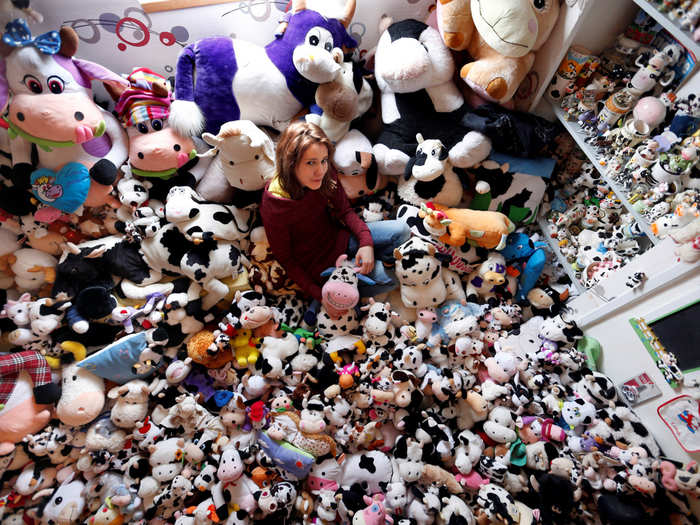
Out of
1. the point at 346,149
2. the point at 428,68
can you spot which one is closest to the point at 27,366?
the point at 346,149

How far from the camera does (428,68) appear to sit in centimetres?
162

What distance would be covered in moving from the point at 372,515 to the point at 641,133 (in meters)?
1.71

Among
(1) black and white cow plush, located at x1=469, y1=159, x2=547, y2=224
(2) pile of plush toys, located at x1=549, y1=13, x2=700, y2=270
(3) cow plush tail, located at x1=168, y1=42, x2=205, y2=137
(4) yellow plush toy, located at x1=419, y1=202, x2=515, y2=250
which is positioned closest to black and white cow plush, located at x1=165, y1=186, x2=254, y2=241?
(3) cow plush tail, located at x1=168, y1=42, x2=205, y2=137

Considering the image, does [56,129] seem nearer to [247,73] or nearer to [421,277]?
[247,73]

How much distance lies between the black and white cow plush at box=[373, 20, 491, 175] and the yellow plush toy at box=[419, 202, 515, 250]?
25cm

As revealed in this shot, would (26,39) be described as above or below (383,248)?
above

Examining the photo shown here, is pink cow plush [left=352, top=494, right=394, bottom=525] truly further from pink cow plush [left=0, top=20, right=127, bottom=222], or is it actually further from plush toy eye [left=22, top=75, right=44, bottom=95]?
plush toy eye [left=22, top=75, right=44, bottom=95]

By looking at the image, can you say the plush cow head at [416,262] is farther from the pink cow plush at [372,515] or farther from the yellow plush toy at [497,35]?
the pink cow plush at [372,515]

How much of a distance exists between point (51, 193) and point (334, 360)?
1.32 metres

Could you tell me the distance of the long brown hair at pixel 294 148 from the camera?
1.39 meters

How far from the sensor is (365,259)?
168 cm

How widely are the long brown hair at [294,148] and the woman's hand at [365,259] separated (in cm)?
38

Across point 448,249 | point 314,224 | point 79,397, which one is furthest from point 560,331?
point 79,397

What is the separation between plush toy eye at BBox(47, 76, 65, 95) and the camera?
1.38m
